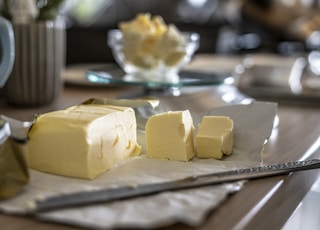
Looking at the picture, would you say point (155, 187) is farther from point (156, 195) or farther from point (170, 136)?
point (170, 136)

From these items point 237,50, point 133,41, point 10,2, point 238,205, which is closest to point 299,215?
point 238,205

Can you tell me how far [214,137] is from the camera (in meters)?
0.57

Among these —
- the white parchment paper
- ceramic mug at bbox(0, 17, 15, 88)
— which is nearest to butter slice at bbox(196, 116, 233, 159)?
the white parchment paper

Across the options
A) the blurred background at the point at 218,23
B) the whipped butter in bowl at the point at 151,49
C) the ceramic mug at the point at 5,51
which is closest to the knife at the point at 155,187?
the ceramic mug at the point at 5,51

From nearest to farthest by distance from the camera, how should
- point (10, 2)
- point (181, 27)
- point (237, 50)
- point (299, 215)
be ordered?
point (299, 215)
point (10, 2)
point (237, 50)
point (181, 27)

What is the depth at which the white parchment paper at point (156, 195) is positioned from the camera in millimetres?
385

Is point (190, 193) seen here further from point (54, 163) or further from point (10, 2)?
point (10, 2)

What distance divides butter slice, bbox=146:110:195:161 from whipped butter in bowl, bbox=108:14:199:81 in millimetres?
393

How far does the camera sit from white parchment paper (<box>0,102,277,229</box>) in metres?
0.38

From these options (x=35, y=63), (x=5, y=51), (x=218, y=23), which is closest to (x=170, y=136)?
(x=5, y=51)

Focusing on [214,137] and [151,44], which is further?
[151,44]

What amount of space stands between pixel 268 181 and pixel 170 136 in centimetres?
12

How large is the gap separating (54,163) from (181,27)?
3052mm

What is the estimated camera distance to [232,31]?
3.67 m
